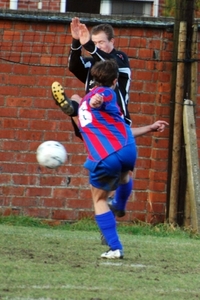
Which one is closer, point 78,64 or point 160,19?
point 78,64

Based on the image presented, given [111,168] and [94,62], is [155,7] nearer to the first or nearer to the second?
[94,62]

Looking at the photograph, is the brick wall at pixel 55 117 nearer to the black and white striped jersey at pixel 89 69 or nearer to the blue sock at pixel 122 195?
the black and white striped jersey at pixel 89 69

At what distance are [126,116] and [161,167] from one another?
2.18 meters

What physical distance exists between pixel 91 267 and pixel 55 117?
4.00 metres

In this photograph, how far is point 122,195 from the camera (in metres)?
7.55

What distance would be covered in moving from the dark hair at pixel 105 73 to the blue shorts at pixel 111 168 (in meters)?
0.53

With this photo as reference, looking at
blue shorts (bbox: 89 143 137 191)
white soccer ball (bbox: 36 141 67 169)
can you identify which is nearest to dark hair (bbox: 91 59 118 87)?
blue shorts (bbox: 89 143 137 191)

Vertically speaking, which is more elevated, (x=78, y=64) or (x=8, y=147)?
(x=78, y=64)

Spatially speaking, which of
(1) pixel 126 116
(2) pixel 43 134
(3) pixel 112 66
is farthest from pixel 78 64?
(2) pixel 43 134

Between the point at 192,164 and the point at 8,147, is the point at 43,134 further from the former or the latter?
the point at 192,164

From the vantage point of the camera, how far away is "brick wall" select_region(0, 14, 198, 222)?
998 centimetres

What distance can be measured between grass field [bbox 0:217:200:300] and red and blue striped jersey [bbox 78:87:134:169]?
0.84 metres

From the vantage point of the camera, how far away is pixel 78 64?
7887 millimetres

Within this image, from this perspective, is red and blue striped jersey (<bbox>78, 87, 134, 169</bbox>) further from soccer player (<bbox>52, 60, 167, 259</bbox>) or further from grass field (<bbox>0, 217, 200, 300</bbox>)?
grass field (<bbox>0, 217, 200, 300</bbox>)
